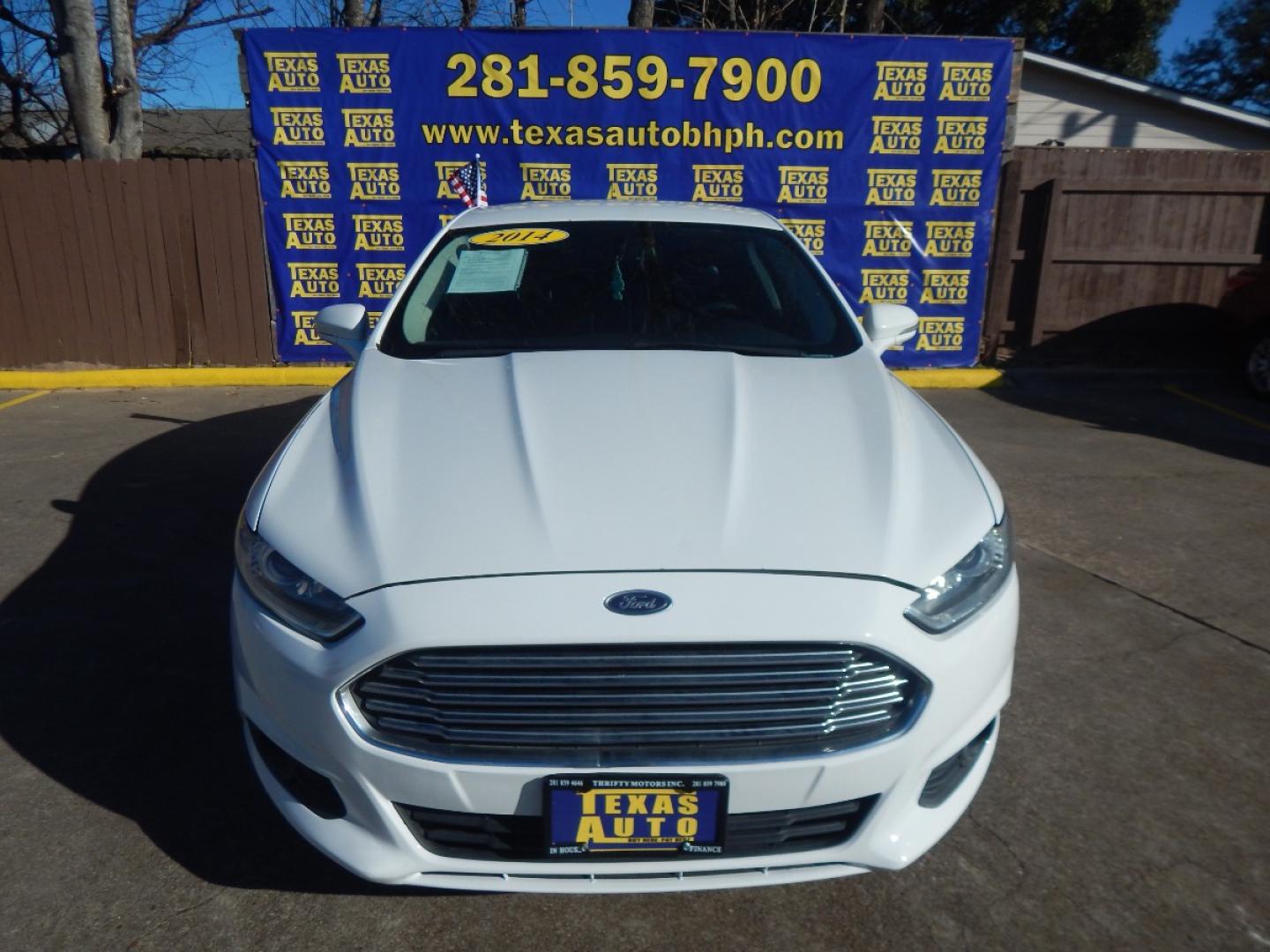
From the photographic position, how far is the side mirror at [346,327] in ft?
11.4

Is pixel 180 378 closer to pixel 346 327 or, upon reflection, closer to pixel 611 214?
pixel 346 327

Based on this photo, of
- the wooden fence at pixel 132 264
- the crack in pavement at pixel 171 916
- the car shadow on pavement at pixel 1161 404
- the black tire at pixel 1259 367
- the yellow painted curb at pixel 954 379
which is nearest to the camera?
the crack in pavement at pixel 171 916

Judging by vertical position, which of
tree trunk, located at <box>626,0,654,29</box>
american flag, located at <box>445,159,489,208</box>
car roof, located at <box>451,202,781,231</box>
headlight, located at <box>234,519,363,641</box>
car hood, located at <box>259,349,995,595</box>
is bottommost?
headlight, located at <box>234,519,363,641</box>

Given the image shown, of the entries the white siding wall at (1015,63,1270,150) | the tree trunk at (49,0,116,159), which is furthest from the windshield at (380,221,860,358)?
the white siding wall at (1015,63,1270,150)

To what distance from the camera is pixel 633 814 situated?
75.5 inches

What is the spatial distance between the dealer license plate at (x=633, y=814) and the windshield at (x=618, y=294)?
5.30 feet

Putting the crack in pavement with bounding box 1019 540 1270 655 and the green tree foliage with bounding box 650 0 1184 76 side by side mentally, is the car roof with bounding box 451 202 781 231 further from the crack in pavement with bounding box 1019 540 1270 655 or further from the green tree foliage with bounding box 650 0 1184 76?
the green tree foliage with bounding box 650 0 1184 76

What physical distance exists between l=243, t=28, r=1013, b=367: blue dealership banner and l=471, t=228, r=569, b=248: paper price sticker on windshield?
490cm

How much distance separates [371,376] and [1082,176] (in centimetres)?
785

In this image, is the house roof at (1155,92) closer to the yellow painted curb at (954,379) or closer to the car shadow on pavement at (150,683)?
the yellow painted curb at (954,379)

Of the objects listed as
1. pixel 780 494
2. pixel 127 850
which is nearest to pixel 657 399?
pixel 780 494

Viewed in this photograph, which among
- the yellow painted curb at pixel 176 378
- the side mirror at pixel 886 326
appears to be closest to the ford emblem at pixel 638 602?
the side mirror at pixel 886 326

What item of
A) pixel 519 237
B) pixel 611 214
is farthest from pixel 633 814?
pixel 611 214

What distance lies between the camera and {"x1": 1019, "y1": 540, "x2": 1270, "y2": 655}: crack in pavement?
3668 millimetres
